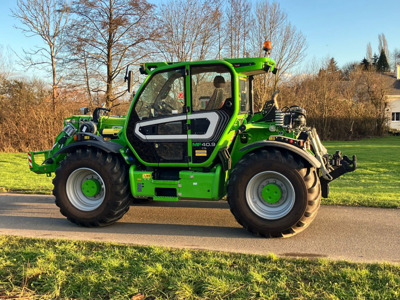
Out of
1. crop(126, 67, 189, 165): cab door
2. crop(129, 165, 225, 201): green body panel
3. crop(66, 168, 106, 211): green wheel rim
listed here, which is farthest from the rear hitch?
crop(66, 168, 106, 211): green wheel rim

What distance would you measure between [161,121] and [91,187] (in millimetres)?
1700

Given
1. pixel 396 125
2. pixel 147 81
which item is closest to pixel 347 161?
pixel 147 81

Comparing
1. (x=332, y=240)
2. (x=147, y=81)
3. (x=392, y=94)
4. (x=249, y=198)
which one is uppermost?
(x=392, y=94)

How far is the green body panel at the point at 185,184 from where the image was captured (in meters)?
5.64

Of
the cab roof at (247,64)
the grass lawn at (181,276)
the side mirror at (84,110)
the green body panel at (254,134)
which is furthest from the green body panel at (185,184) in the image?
the side mirror at (84,110)

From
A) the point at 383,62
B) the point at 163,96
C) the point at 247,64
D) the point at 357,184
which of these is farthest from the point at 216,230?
the point at 383,62

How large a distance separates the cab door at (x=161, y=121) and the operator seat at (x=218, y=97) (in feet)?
1.46

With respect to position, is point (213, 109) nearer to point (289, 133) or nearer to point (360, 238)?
point (289, 133)

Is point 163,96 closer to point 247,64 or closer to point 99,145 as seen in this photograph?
point 99,145

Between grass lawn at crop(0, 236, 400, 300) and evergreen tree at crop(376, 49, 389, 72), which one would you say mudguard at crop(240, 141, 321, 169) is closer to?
grass lawn at crop(0, 236, 400, 300)

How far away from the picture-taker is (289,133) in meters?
5.79

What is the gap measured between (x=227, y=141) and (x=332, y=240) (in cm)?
214

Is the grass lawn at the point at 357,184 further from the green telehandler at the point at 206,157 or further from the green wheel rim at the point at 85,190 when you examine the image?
the green wheel rim at the point at 85,190

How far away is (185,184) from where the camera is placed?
5.78 metres
